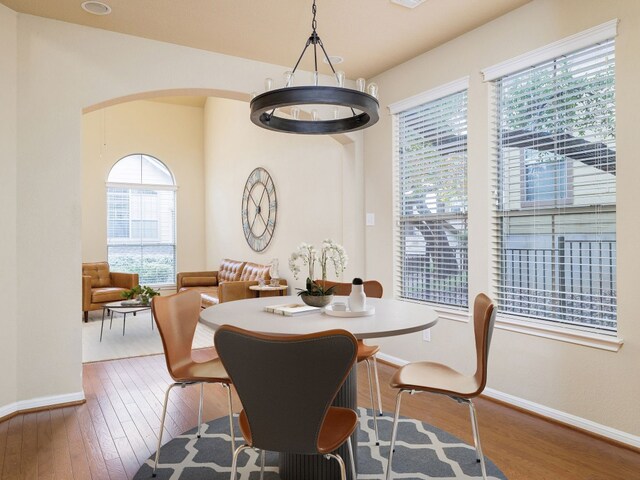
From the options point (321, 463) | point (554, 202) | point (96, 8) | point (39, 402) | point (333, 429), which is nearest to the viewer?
point (333, 429)

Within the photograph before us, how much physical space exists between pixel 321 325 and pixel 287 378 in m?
0.61

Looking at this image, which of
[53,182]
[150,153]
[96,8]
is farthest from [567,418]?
[150,153]

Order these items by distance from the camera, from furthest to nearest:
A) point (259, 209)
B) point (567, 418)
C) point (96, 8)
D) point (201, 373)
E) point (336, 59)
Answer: point (259, 209) < point (336, 59) < point (96, 8) < point (567, 418) < point (201, 373)

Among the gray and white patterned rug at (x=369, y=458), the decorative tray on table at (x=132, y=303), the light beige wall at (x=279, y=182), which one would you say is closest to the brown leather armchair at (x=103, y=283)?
the decorative tray on table at (x=132, y=303)

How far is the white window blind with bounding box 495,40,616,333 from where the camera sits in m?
2.68

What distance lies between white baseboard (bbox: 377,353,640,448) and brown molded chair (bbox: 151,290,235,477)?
1935 mm

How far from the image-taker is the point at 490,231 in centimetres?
334

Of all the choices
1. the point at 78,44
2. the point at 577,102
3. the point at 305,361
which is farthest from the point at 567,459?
the point at 78,44

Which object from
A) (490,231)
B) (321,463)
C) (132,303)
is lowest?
(321,463)

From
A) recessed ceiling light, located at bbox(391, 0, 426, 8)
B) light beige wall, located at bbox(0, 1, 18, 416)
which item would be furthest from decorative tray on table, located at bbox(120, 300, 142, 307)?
recessed ceiling light, located at bbox(391, 0, 426, 8)

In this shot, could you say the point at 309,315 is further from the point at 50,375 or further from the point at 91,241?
the point at 91,241

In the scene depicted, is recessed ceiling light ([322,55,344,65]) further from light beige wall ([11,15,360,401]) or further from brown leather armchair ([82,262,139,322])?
brown leather armchair ([82,262,139,322])

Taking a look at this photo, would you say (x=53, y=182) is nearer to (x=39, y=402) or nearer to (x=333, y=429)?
(x=39, y=402)

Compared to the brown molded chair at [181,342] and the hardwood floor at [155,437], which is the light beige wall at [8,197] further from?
the brown molded chair at [181,342]
